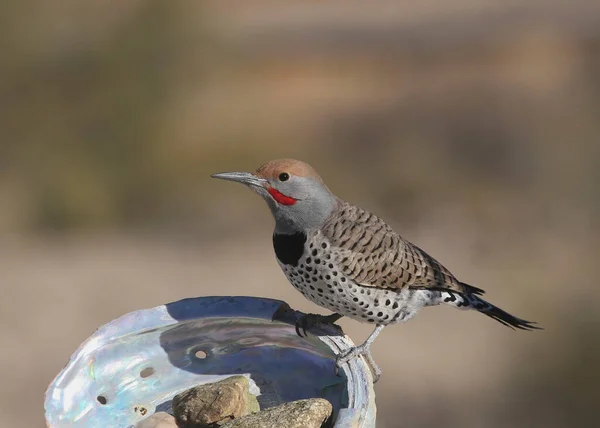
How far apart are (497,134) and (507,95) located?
122cm

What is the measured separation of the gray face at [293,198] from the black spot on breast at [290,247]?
0.08ft

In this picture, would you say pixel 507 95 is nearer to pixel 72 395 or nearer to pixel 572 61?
pixel 572 61

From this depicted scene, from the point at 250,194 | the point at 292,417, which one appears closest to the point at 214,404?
the point at 292,417

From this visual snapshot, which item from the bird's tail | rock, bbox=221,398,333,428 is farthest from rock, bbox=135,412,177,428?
the bird's tail

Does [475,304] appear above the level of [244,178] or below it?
below

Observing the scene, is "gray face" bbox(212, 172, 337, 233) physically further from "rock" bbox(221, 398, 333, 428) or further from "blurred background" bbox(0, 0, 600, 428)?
"blurred background" bbox(0, 0, 600, 428)

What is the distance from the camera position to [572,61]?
12031 millimetres

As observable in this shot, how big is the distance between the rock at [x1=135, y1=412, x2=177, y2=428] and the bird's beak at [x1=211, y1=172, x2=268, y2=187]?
0.84 metres

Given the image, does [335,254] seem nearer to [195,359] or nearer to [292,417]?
[195,359]

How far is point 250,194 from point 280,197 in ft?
20.5

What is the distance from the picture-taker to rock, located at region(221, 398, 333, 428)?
7.73ft

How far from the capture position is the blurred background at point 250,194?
641 cm

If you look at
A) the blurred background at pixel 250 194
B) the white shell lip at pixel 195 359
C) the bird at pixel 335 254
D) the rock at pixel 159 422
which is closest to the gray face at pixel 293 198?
the bird at pixel 335 254

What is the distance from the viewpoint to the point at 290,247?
10.3ft
